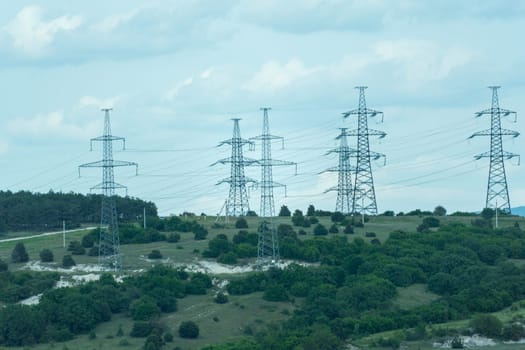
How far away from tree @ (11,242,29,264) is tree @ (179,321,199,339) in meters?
35.3

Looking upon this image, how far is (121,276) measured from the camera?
455ft

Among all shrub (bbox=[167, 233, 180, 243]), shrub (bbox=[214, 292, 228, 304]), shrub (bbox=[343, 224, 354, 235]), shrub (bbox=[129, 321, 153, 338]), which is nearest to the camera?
shrub (bbox=[129, 321, 153, 338])

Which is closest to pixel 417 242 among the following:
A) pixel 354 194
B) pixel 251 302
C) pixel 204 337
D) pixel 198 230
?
pixel 354 194

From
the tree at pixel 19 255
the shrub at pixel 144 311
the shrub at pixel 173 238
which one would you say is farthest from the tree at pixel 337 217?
the shrub at pixel 144 311

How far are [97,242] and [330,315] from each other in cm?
4061

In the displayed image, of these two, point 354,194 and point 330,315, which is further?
point 354,194

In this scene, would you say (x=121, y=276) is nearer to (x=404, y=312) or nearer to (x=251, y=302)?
(x=251, y=302)

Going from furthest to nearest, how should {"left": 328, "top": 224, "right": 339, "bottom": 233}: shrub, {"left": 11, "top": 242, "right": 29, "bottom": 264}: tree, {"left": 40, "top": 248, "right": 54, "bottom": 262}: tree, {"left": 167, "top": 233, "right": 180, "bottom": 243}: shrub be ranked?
{"left": 328, "top": 224, "right": 339, "bottom": 233}: shrub, {"left": 167, "top": 233, "right": 180, "bottom": 243}: shrub, {"left": 11, "top": 242, "right": 29, "bottom": 264}: tree, {"left": 40, "top": 248, "right": 54, "bottom": 262}: tree

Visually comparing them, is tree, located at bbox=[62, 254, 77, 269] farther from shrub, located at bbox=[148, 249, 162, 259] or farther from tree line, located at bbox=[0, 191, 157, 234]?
tree line, located at bbox=[0, 191, 157, 234]

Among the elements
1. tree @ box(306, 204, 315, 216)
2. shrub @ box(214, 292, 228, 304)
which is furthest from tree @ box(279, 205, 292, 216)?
shrub @ box(214, 292, 228, 304)

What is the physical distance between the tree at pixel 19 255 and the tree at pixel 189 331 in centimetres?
3529

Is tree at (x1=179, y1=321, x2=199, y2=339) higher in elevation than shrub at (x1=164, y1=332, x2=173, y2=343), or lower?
higher

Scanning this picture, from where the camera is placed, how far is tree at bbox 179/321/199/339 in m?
117

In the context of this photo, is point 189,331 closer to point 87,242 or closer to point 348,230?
point 87,242
